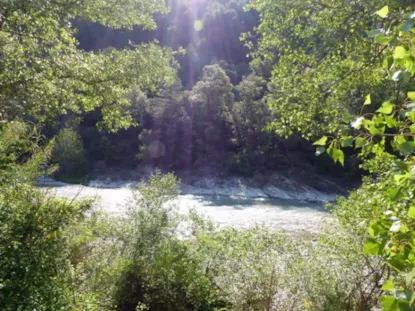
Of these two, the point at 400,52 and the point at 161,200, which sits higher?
the point at 400,52

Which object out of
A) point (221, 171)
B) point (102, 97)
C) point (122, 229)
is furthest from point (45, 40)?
point (221, 171)

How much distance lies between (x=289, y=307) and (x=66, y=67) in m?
5.09

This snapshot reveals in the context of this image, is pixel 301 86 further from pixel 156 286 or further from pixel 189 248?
pixel 156 286

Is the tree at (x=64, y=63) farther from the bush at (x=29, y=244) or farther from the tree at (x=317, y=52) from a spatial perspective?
the tree at (x=317, y=52)

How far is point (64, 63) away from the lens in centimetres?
525

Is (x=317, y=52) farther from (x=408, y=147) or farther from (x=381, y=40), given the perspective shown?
(x=408, y=147)

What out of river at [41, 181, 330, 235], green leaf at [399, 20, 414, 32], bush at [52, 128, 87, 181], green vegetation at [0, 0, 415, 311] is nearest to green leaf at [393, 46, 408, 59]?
green leaf at [399, 20, 414, 32]

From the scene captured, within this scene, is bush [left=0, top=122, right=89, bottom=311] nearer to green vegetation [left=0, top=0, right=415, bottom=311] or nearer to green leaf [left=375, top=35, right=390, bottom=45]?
green vegetation [left=0, top=0, right=415, bottom=311]

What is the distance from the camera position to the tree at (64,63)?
15.5 feet

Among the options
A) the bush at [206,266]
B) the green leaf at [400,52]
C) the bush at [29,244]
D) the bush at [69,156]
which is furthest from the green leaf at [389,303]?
the bush at [69,156]

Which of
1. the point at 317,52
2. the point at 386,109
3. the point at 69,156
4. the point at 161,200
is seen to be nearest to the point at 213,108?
the point at 69,156

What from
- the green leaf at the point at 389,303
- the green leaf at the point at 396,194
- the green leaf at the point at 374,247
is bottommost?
the green leaf at the point at 389,303

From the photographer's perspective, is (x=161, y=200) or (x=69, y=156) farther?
(x=69, y=156)

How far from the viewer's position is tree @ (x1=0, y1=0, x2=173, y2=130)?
4711 mm
